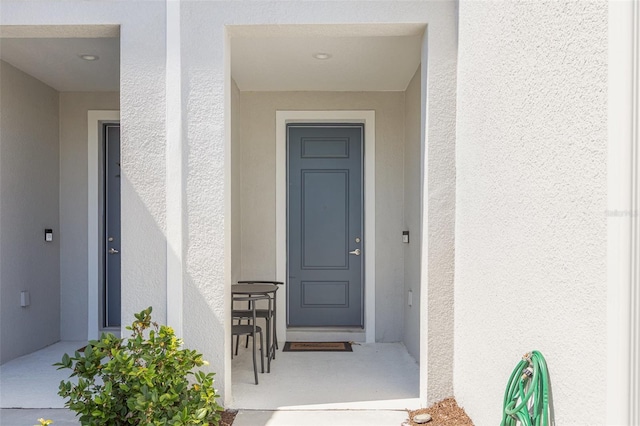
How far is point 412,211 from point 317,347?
5.38 feet

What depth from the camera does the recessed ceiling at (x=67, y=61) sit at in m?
4.33

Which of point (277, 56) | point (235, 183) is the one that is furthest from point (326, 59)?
point (235, 183)

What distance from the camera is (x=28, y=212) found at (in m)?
5.21

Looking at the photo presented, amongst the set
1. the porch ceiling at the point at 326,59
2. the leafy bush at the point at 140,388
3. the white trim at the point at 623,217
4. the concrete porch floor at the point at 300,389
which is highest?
the porch ceiling at the point at 326,59

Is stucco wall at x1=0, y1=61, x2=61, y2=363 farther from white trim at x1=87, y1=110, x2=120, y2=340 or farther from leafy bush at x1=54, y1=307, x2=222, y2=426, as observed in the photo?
leafy bush at x1=54, y1=307, x2=222, y2=426

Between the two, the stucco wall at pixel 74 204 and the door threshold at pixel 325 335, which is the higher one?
the stucco wall at pixel 74 204

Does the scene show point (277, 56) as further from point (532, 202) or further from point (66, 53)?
point (532, 202)

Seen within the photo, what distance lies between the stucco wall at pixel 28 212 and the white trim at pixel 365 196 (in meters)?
2.32

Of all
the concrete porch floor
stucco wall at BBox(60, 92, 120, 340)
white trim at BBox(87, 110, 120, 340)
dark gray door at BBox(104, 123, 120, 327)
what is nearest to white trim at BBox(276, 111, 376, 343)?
the concrete porch floor

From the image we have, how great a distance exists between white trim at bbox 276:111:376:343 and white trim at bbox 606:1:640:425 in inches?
161

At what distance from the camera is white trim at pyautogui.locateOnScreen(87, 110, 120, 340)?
5.81m

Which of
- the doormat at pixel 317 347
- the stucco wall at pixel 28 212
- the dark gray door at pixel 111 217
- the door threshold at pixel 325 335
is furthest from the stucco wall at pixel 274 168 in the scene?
the stucco wall at pixel 28 212

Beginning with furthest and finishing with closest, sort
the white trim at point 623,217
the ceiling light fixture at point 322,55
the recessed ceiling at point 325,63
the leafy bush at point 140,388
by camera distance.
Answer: the ceiling light fixture at point 322,55 → the recessed ceiling at point 325,63 → the leafy bush at point 140,388 → the white trim at point 623,217

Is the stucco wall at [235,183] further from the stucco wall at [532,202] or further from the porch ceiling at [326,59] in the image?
the stucco wall at [532,202]
